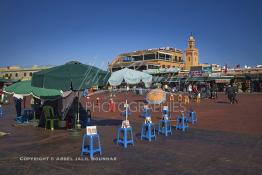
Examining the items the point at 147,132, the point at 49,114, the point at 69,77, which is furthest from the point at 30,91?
the point at 147,132

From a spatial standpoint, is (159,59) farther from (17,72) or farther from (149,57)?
(17,72)

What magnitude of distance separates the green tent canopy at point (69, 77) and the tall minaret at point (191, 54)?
6980cm

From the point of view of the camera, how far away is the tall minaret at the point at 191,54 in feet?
254

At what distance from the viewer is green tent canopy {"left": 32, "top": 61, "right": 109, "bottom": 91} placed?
8695mm

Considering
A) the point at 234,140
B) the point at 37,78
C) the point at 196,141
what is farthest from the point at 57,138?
the point at 234,140

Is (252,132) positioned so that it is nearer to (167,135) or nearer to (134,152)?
(167,135)

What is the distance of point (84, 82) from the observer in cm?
902

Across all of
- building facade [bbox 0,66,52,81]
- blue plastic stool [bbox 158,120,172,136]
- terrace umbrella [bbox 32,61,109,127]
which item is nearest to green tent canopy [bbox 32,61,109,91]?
terrace umbrella [bbox 32,61,109,127]

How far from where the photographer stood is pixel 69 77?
887 centimetres

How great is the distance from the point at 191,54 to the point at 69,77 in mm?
72104

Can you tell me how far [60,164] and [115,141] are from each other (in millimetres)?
2824

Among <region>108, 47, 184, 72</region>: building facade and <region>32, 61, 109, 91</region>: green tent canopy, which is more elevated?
<region>108, 47, 184, 72</region>: building facade

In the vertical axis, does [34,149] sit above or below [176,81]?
below

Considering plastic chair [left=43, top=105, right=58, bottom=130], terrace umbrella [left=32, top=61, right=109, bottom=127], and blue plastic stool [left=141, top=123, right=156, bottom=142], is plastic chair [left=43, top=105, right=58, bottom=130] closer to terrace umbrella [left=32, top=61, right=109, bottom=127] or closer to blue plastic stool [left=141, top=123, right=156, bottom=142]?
terrace umbrella [left=32, top=61, right=109, bottom=127]
